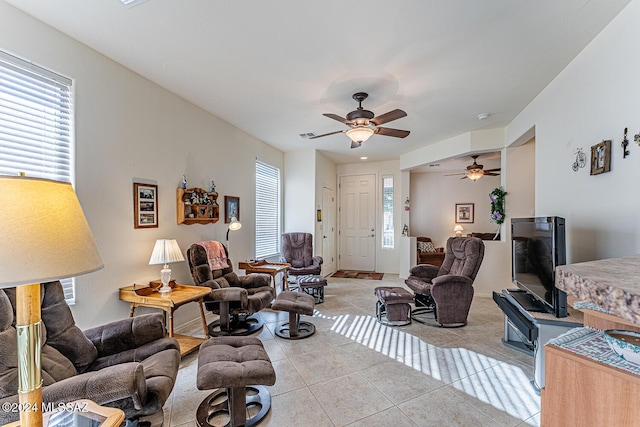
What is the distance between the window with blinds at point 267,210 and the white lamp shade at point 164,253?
2.22 metres

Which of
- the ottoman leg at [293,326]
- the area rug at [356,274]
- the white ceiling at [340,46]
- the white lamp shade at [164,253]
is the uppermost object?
the white ceiling at [340,46]

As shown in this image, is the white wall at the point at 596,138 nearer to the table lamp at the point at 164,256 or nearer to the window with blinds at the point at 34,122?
the table lamp at the point at 164,256

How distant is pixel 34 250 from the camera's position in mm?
706

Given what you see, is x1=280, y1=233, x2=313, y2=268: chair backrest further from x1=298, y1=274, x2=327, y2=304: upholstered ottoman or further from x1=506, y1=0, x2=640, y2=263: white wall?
x1=506, y1=0, x2=640, y2=263: white wall

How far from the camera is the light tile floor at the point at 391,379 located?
1.90 m

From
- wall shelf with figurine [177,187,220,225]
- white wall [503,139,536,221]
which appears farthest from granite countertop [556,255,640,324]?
white wall [503,139,536,221]

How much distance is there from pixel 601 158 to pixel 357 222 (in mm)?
5203

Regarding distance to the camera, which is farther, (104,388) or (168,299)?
(168,299)

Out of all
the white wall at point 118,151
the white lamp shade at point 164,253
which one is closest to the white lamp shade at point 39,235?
the white wall at point 118,151

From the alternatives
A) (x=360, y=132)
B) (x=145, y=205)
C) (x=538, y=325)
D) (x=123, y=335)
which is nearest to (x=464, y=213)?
(x=360, y=132)

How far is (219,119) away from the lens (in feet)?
13.2

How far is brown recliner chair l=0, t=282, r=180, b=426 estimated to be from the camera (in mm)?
1321

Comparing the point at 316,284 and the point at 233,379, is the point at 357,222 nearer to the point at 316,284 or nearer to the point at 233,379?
the point at 316,284

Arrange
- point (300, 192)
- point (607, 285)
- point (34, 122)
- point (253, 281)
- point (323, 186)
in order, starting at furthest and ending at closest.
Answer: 1. point (323, 186)
2. point (300, 192)
3. point (253, 281)
4. point (34, 122)
5. point (607, 285)
